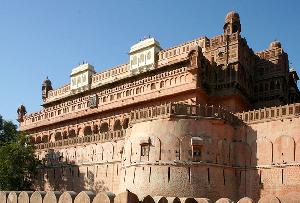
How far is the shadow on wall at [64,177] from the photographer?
122 feet

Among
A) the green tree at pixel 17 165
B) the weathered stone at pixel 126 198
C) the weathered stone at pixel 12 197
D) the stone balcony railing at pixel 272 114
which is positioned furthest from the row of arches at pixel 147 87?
the weathered stone at pixel 126 198

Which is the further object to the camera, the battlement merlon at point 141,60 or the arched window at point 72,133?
the arched window at point 72,133

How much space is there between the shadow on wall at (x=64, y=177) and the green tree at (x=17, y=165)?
1.89 metres

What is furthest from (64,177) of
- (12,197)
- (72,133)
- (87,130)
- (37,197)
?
(37,197)

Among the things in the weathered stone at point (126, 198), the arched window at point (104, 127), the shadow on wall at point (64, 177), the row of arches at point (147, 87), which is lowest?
the shadow on wall at point (64, 177)

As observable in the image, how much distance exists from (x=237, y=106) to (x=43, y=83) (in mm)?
35741

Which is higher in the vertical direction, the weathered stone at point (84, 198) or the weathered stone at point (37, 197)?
the weathered stone at point (84, 198)

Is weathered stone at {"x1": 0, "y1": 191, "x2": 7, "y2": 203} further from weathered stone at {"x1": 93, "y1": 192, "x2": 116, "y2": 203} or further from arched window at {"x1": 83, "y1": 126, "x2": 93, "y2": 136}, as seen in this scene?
arched window at {"x1": 83, "y1": 126, "x2": 93, "y2": 136}

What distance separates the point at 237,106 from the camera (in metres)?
38.2

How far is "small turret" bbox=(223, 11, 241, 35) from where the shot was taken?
41.6 metres

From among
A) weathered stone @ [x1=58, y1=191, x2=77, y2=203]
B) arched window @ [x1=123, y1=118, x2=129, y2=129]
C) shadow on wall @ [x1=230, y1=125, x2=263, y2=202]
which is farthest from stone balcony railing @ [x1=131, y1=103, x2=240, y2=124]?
arched window @ [x1=123, y1=118, x2=129, y2=129]

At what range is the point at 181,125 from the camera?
93.4 ft

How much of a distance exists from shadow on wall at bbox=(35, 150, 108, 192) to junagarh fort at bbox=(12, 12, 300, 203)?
0.10 m

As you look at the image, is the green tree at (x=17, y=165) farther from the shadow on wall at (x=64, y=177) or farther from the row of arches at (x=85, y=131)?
the row of arches at (x=85, y=131)
